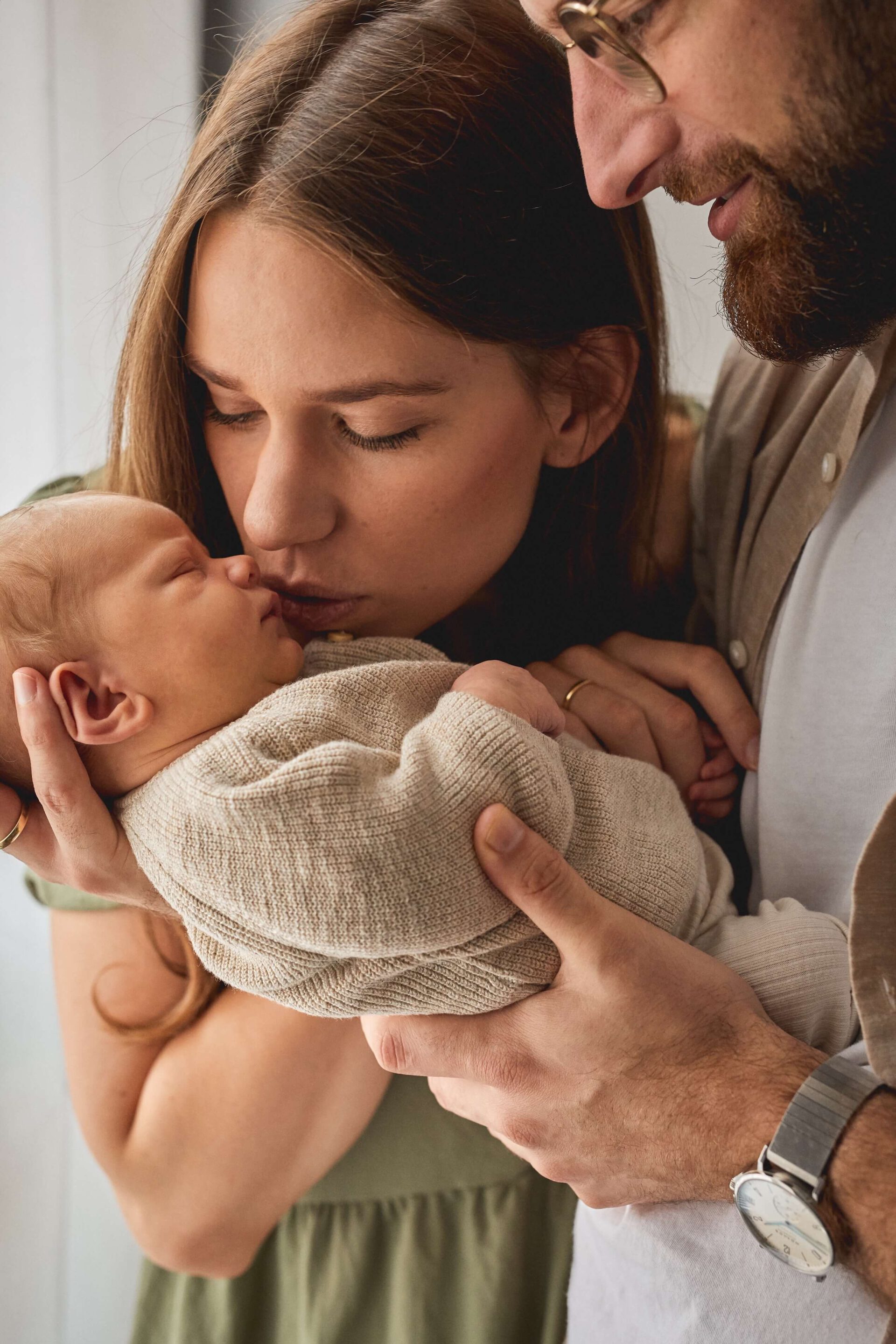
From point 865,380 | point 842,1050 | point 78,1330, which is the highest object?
point 865,380

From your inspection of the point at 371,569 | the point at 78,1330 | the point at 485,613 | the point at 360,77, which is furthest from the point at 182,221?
the point at 78,1330

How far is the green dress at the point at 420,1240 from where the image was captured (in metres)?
1.55

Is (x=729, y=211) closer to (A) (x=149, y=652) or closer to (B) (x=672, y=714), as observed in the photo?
(B) (x=672, y=714)

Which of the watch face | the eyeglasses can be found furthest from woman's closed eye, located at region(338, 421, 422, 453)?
the watch face

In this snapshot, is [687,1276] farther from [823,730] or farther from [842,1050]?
[823,730]

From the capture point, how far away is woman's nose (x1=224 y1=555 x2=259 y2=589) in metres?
1.21

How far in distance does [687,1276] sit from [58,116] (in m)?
2.12

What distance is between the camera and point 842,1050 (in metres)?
1.18

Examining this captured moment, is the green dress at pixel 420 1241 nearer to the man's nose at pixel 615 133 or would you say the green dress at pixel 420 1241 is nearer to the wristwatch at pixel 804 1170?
the wristwatch at pixel 804 1170

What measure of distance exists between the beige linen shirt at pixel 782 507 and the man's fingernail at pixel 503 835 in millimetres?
322

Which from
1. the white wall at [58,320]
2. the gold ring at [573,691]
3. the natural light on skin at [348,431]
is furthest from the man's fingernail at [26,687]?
the white wall at [58,320]

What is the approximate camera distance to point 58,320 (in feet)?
6.70

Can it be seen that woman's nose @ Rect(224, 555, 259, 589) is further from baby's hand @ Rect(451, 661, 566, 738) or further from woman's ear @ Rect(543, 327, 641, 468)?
woman's ear @ Rect(543, 327, 641, 468)

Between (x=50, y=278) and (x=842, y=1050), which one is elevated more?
(x=50, y=278)
